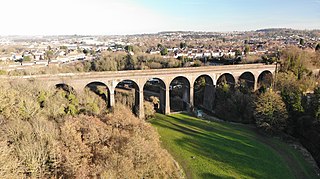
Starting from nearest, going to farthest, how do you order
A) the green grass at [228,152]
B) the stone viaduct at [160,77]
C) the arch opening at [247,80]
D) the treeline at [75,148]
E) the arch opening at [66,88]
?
the treeline at [75,148]
the green grass at [228,152]
the arch opening at [66,88]
the stone viaduct at [160,77]
the arch opening at [247,80]

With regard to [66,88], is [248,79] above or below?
below

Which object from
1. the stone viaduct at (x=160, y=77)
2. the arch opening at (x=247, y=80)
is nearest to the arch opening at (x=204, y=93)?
the stone viaduct at (x=160, y=77)

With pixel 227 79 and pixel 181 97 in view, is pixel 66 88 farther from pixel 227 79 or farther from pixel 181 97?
pixel 227 79

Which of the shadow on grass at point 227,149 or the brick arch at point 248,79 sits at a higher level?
the brick arch at point 248,79

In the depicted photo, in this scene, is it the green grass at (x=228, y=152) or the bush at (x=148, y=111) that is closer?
the green grass at (x=228, y=152)

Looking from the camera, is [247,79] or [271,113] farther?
[247,79]

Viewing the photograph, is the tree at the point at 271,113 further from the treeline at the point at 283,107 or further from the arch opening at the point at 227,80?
the arch opening at the point at 227,80

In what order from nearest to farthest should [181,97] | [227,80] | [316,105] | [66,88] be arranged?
[316,105]
[66,88]
[227,80]
[181,97]

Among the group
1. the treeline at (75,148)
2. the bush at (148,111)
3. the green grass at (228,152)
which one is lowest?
the green grass at (228,152)

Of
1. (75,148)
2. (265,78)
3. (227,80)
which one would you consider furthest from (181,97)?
(75,148)
